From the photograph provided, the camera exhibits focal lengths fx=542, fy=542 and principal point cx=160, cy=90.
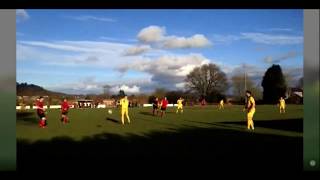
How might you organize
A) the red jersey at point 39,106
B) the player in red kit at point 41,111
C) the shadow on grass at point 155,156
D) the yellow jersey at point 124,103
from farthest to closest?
1. the yellow jersey at point 124,103
2. the red jersey at point 39,106
3. the player in red kit at point 41,111
4. the shadow on grass at point 155,156

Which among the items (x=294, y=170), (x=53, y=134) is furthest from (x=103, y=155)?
(x=294, y=170)

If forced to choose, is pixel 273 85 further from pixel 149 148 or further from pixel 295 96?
pixel 149 148

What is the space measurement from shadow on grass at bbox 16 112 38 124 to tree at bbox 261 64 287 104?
130 inches

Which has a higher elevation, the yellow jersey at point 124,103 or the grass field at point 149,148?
the yellow jersey at point 124,103

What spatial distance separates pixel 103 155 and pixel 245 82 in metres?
2.43

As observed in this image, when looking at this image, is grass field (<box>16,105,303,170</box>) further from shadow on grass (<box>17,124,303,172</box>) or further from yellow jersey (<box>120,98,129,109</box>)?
yellow jersey (<box>120,98,129,109</box>)

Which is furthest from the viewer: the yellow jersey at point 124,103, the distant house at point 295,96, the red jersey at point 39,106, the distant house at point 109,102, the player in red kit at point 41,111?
the distant house at point 109,102

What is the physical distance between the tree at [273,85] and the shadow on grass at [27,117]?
330 cm

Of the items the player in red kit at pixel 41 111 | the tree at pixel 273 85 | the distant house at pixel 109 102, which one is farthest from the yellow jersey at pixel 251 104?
the player in red kit at pixel 41 111

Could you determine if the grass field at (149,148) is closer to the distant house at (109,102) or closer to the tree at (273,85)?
the tree at (273,85)

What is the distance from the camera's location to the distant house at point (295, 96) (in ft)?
22.9

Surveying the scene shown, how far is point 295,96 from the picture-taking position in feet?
23.9

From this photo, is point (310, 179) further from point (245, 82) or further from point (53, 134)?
point (53, 134)
